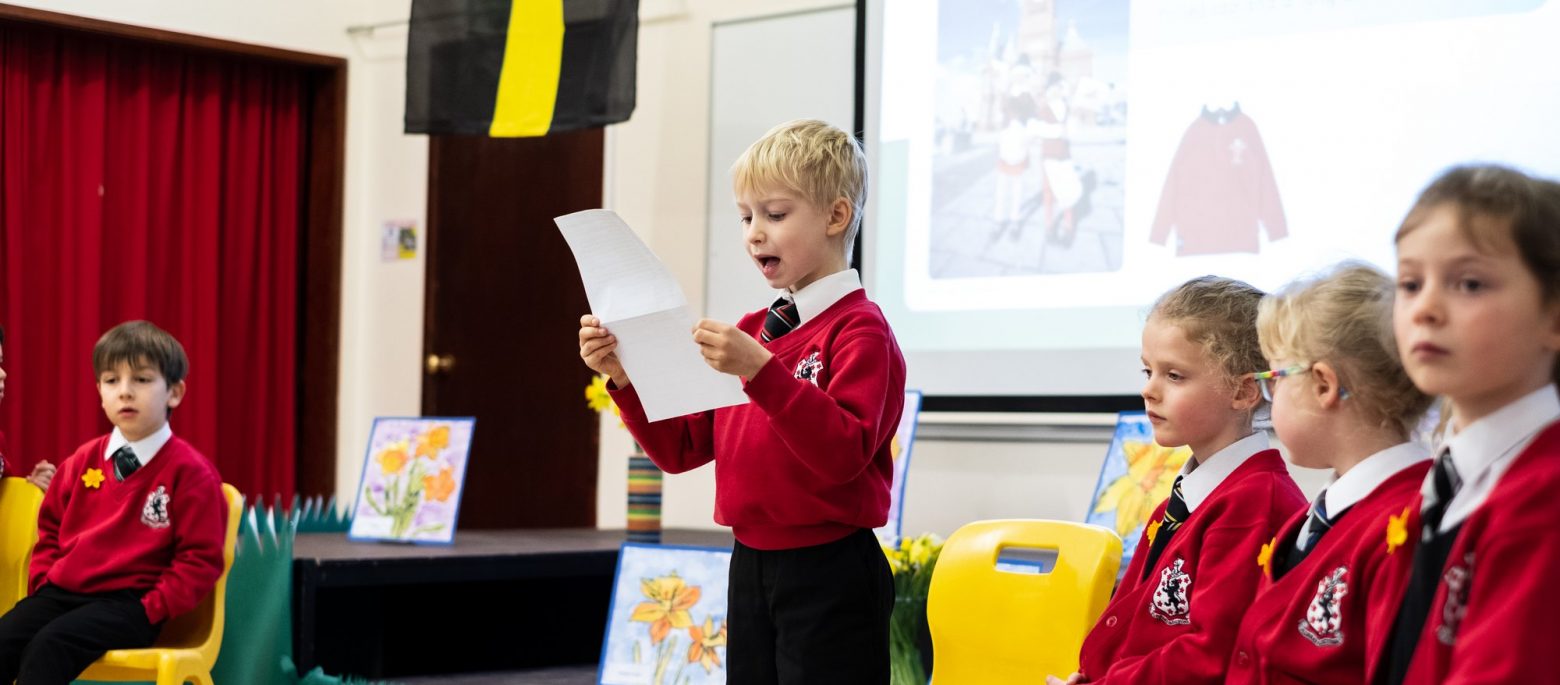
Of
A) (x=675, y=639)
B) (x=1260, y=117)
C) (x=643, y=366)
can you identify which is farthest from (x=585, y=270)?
(x=1260, y=117)

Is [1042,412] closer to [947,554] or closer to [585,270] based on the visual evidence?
[947,554]

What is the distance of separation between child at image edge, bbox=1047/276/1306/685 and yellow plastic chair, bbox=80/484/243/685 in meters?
1.83

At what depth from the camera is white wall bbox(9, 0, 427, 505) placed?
5.43m

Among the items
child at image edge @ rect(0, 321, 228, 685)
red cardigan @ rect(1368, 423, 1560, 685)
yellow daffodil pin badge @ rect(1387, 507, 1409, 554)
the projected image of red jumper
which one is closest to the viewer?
red cardigan @ rect(1368, 423, 1560, 685)

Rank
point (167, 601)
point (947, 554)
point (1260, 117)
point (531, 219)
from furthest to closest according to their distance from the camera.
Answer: point (531, 219)
point (1260, 117)
point (167, 601)
point (947, 554)

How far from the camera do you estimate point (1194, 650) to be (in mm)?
1566

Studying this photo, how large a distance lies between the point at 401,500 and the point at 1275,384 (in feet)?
10.0

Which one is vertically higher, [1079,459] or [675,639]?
[1079,459]

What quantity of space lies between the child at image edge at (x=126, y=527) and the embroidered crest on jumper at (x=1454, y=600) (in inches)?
98.4

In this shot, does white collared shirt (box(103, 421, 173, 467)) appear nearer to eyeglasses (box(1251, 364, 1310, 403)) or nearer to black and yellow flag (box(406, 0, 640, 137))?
black and yellow flag (box(406, 0, 640, 137))

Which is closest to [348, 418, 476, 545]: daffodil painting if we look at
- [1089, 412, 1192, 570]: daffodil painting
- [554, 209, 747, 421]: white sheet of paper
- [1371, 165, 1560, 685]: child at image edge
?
[1089, 412, 1192, 570]: daffodil painting

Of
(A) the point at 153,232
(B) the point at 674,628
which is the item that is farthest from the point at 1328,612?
(A) the point at 153,232

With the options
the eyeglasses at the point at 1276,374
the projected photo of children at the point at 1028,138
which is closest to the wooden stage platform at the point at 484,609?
the projected photo of children at the point at 1028,138

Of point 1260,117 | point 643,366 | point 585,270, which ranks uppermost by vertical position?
point 1260,117
